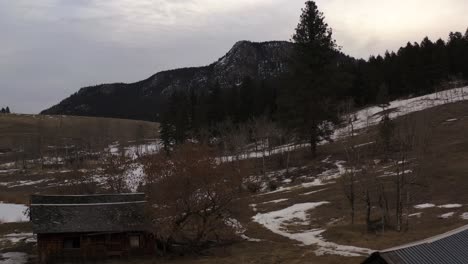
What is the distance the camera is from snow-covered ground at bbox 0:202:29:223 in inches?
2280

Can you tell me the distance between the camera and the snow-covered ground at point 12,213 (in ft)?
190

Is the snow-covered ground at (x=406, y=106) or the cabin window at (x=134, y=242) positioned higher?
the snow-covered ground at (x=406, y=106)

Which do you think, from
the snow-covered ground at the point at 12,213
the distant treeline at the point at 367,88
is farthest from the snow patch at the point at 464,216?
the distant treeline at the point at 367,88

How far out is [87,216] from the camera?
39031 mm

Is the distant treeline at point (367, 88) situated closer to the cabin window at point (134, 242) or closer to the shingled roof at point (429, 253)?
the cabin window at point (134, 242)

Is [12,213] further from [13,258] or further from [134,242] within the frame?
[134,242]

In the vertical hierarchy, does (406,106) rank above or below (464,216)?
above

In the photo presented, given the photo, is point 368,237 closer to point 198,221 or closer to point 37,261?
point 198,221

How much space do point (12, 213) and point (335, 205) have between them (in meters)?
37.6

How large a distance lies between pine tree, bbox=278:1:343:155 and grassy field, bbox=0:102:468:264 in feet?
16.9

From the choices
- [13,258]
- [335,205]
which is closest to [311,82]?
[335,205]

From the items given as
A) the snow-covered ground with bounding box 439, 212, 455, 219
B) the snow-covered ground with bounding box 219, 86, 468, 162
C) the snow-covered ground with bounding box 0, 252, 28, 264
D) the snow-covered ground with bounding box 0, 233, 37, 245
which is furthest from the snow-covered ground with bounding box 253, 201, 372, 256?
the snow-covered ground with bounding box 219, 86, 468, 162

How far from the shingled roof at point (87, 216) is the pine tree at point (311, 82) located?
3521 cm

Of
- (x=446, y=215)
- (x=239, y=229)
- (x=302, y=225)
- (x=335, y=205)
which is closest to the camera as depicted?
(x=446, y=215)
